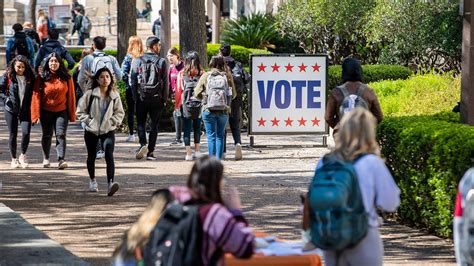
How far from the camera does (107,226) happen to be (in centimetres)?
1283

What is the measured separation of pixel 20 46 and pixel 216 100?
9.00 metres

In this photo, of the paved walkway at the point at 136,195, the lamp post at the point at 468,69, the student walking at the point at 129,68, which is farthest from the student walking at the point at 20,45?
the lamp post at the point at 468,69

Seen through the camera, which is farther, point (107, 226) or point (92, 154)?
point (92, 154)

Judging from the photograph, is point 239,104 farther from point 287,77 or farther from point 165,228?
point 165,228

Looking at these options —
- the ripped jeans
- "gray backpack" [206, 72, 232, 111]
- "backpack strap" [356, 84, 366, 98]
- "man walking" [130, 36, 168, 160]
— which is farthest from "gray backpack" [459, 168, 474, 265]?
"man walking" [130, 36, 168, 160]

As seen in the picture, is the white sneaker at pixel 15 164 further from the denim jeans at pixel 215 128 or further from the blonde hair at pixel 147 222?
the blonde hair at pixel 147 222

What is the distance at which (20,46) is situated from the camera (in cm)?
2534

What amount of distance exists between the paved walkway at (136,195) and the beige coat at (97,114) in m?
0.73

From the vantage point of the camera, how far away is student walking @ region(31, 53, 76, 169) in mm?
17391

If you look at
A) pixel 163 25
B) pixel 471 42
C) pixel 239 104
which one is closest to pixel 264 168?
pixel 239 104

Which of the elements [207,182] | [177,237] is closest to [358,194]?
[207,182]

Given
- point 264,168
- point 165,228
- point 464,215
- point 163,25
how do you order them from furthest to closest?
1. point 163,25
2. point 264,168
3. point 464,215
4. point 165,228

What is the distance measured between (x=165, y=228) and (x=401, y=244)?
5.42 metres

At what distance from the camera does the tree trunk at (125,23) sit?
2740 cm
